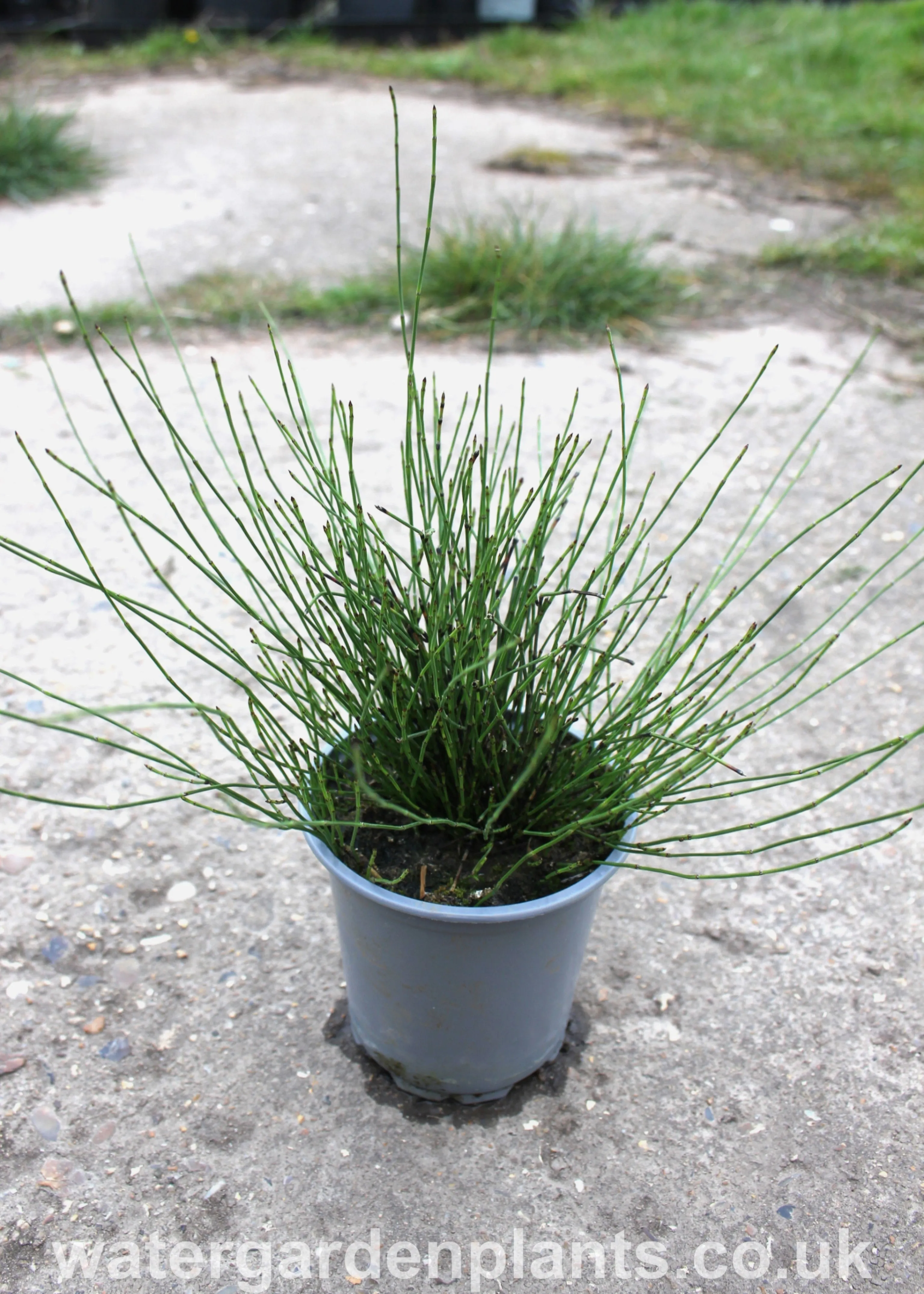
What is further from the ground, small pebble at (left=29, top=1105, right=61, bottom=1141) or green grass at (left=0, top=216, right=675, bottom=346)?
green grass at (left=0, top=216, right=675, bottom=346)

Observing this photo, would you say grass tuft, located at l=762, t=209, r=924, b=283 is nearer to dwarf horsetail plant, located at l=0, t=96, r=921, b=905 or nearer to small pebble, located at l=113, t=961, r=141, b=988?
dwarf horsetail plant, located at l=0, t=96, r=921, b=905

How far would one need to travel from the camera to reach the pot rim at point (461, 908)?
1.17m

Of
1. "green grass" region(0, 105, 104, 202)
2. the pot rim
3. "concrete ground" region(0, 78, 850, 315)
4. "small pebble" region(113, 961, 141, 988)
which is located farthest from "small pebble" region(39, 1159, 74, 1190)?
"green grass" region(0, 105, 104, 202)

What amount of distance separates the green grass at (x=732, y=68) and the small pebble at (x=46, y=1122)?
153 inches

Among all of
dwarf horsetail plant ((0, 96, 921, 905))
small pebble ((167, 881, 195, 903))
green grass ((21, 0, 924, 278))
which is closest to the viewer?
dwarf horsetail plant ((0, 96, 921, 905))

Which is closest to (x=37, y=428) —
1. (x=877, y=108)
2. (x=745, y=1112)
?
(x=745, y=1112)

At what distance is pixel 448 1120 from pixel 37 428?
205cm

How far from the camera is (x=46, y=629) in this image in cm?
217

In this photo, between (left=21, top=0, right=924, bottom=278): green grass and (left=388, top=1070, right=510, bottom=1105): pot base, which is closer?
(left=388, top=1070, right=510, bottom=1105): pot base

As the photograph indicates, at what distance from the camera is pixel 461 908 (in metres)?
1.19

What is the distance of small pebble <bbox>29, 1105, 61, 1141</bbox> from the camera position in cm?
136

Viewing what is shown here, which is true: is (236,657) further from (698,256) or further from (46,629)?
(698,256)

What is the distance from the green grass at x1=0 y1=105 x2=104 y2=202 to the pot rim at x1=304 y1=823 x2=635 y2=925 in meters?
3.56

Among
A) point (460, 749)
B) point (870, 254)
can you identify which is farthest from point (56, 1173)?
point (870, 254)
